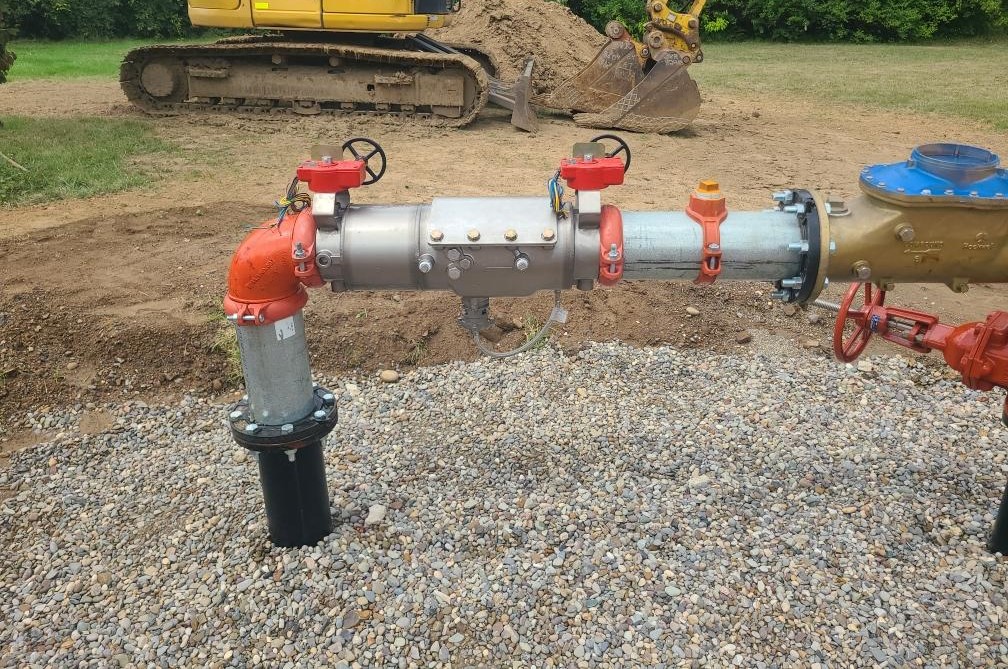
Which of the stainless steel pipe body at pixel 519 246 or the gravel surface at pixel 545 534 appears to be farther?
the gravel surface at pixel 545 534

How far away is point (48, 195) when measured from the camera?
25.6 ft

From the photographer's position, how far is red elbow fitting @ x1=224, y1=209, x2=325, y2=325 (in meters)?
2.41

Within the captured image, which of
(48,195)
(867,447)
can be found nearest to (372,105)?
(48,195)

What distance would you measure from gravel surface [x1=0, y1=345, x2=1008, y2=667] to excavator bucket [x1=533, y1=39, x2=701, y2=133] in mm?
7586

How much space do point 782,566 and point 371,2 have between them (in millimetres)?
9797

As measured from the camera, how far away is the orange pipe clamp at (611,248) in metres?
2.38

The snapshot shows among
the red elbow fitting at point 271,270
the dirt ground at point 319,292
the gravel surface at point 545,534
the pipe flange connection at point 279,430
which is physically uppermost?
the red elbow fitting at point 271,270

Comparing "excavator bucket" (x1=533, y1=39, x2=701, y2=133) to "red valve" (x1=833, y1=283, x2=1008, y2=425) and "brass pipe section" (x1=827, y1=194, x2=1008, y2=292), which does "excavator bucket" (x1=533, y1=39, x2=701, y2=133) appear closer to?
"red valve" (x1=833, y1=283, x2=1008, y2=425)

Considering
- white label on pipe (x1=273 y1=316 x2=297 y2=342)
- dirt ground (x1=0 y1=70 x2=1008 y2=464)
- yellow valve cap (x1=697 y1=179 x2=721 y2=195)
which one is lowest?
dirt ground (x1=0 y1=70 x2=1008 y2=464)

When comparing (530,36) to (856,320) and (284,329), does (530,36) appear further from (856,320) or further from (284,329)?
(284,329)

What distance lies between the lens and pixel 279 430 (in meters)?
2.66

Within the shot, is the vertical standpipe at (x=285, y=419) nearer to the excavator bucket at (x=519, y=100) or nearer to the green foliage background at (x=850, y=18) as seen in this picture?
the excavator bucket at (x=519, y=100)

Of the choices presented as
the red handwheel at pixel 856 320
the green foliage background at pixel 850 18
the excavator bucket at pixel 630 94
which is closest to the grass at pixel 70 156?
the excavator bucket at pixel 630 94

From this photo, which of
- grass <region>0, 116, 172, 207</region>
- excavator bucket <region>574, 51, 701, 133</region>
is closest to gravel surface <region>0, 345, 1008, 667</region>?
grass <region>0, 116, 172, 207</region>
